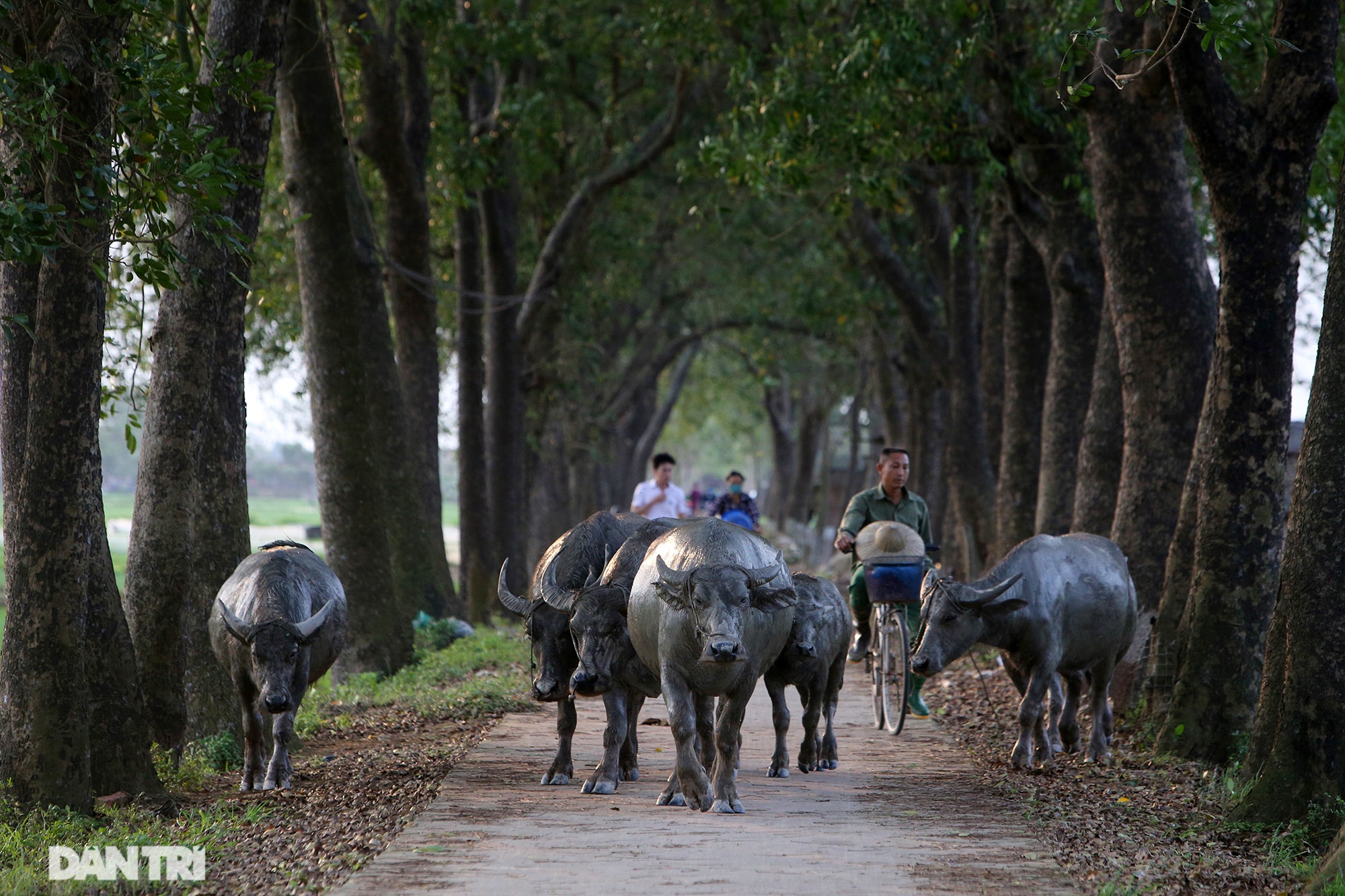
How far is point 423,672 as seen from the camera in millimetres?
13680

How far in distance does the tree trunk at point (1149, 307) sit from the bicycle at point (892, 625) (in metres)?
1.81

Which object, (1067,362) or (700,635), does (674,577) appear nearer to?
(700,635)

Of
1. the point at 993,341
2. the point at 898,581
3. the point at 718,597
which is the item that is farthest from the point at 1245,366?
the point at 993,341

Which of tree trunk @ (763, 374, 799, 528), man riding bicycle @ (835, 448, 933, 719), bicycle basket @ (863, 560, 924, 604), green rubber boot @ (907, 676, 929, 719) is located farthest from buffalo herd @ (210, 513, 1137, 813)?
tree trunk @ (763, 374, 799, 528)

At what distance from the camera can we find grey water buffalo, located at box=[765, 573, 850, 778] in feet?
29.3

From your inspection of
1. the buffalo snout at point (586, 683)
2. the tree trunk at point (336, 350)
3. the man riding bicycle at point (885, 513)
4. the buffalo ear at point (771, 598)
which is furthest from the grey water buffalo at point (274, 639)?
the tree trunk at point (336, 350)

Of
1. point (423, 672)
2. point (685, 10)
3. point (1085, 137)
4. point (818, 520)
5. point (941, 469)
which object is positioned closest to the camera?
point (423, 672)

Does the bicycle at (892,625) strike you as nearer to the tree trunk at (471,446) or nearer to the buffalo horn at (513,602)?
the buffalo horn at (513,602)

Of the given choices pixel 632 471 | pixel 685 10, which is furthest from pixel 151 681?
pixel 632 471

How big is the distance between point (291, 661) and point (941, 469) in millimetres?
19630

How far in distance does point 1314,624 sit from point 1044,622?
2313mm

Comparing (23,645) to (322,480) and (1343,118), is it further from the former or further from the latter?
(1343,118)

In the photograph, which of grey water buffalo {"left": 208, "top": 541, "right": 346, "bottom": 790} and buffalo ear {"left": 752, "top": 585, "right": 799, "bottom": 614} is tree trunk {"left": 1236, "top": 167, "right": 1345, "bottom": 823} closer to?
buffalo ear {"left": 752, "top": 585, "right": 799, "bottom": 614}

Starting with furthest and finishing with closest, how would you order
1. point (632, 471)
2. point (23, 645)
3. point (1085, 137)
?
1. point (632, 471)
2. point (1085, 137)
3. point (23, 645)
